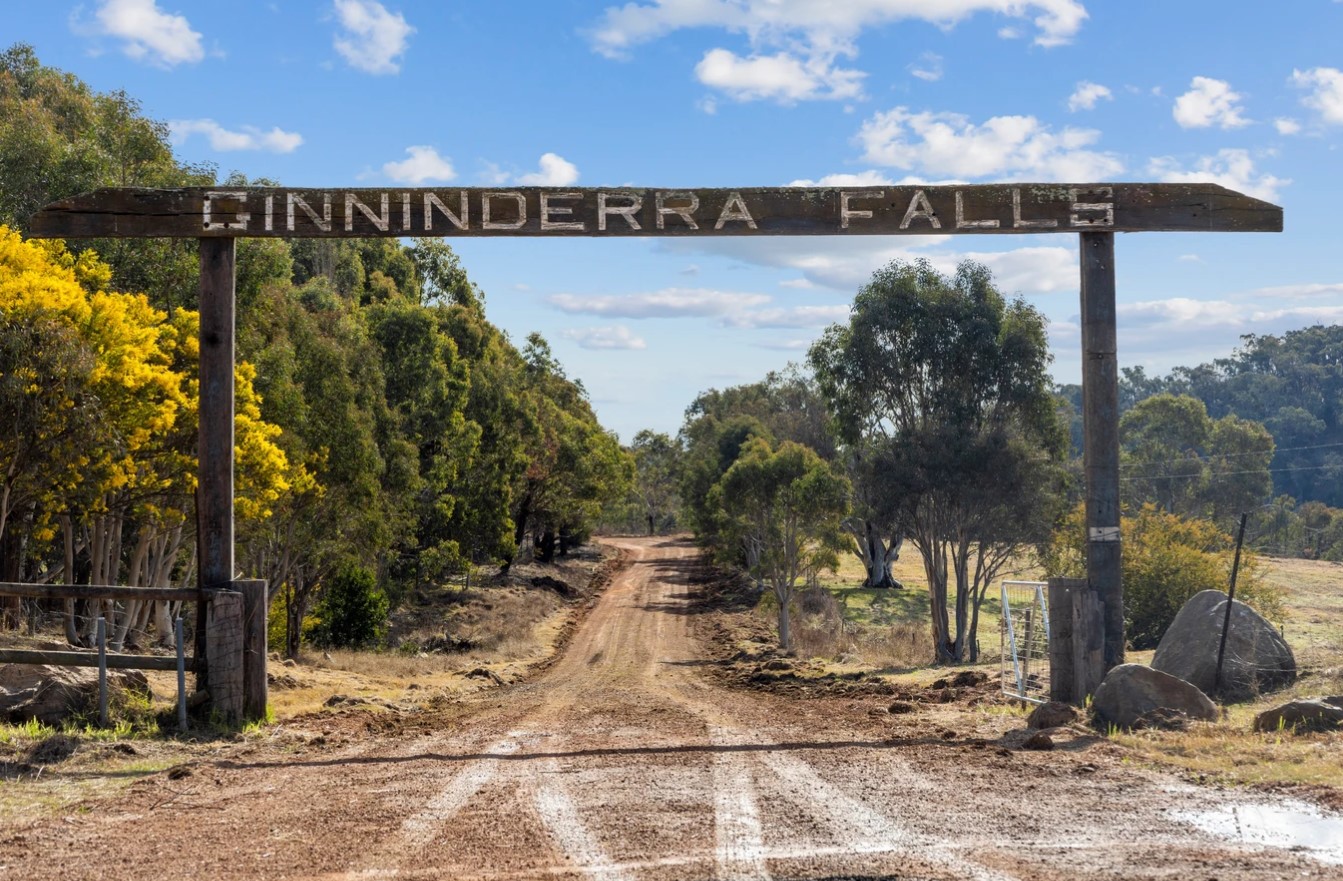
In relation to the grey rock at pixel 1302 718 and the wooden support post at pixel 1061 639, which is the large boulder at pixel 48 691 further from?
the grey rock at pixel 1302 718

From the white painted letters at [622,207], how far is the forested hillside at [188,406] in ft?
29.8

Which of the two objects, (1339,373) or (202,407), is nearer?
(202,407)

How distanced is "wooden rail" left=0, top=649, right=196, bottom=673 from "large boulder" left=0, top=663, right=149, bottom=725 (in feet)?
0.67

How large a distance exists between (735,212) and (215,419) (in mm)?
5935

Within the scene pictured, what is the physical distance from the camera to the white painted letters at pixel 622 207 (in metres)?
12.9

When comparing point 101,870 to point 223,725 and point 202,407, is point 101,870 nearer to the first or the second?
point 223,725

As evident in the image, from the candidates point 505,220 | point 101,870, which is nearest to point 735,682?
point 505,220

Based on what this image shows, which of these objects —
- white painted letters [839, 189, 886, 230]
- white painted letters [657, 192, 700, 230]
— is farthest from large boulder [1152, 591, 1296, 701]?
white painted letters [657, 192, 700, 230]

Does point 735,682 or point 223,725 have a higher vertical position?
point 223,725

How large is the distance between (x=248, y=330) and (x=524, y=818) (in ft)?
70.9

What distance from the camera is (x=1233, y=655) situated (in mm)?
14164

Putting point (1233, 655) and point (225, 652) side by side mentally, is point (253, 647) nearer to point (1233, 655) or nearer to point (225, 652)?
point (225, 652)

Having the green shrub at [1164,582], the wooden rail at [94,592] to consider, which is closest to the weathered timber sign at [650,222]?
the wooden rail at [94,592]

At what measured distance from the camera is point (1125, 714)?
38.3 feet
